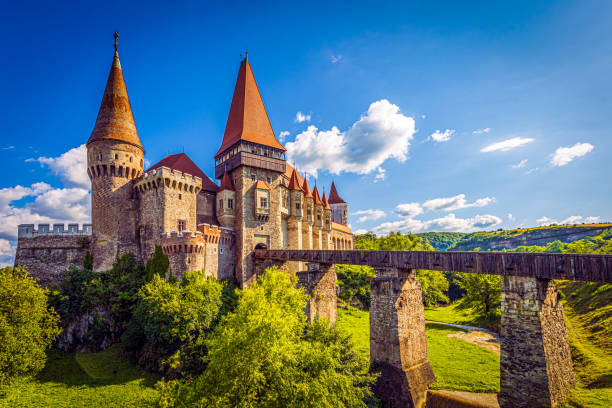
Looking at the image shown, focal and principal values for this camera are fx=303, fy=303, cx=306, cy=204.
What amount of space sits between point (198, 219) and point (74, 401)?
18.0 meters

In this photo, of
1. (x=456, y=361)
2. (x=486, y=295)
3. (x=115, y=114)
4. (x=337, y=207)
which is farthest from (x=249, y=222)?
(x=337, y=207)

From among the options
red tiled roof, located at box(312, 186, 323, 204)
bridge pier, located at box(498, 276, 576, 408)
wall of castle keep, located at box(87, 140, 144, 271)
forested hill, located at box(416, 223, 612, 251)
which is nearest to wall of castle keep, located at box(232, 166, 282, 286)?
wall of castle keep, located at box(87, 140, 144, 271)

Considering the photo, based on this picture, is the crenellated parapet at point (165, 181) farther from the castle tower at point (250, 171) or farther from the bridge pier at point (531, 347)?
the bridge pier at point (531, 347)

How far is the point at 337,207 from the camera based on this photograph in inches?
2940

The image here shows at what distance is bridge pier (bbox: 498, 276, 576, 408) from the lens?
12648 mm

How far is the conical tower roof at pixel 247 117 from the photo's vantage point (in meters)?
35.8

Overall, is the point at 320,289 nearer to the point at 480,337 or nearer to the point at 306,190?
the point at 480,337

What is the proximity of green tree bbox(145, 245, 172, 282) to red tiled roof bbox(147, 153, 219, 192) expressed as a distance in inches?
359

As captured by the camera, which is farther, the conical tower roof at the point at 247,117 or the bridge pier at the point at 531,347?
the conical tower roof at the point at 247,117

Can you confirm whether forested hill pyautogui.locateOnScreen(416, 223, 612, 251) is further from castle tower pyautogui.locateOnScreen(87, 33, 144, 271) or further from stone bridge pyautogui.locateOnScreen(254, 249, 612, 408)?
castle tower pyautogui.locateOnScreen(87, 33, 144, 271)

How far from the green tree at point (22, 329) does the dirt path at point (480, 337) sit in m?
31.8

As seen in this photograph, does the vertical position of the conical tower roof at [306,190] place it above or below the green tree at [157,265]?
above

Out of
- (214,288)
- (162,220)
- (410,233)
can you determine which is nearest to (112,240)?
(162,220)

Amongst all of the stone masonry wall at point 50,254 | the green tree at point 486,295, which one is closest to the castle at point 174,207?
the stone masonry wall at point 50,254
